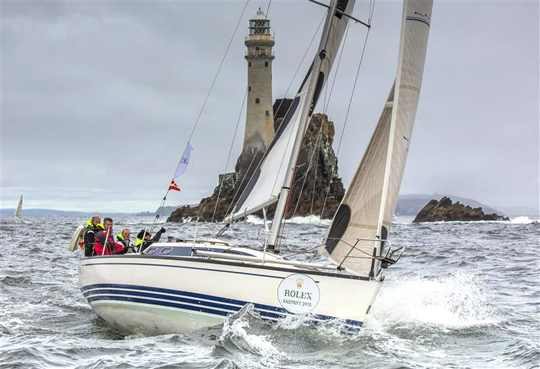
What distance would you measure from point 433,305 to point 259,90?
55743 mm

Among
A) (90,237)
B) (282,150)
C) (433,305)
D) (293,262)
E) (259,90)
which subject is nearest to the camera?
(293,262)

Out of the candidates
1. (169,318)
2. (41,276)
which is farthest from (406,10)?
(41,276)

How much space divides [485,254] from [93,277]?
14950 mm

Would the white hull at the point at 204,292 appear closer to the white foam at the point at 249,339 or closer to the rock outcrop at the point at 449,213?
the white foam at the point at 249,339

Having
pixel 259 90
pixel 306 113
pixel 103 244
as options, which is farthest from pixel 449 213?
pixel 103 244

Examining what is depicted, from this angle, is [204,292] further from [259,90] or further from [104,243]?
[259,90]

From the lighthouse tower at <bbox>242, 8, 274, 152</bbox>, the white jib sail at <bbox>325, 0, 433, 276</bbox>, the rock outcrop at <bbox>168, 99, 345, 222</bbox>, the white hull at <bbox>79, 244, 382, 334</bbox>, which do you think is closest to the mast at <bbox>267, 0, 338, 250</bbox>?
the white jib sail at <bbox>325, 0, 433, 276</bbox>

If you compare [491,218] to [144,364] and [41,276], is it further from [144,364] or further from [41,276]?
[144,364]

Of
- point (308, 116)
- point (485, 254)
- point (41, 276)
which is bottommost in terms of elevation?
point (41, 276)

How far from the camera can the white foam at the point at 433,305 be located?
1041 cm

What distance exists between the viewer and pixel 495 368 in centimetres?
783

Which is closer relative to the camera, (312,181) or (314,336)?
(314,336)

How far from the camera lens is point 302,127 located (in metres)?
10.8

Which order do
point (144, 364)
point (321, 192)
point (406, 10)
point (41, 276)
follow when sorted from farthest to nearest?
point (321, 192) < point (41, 276) < point (406, 10) < point (144, 364)
